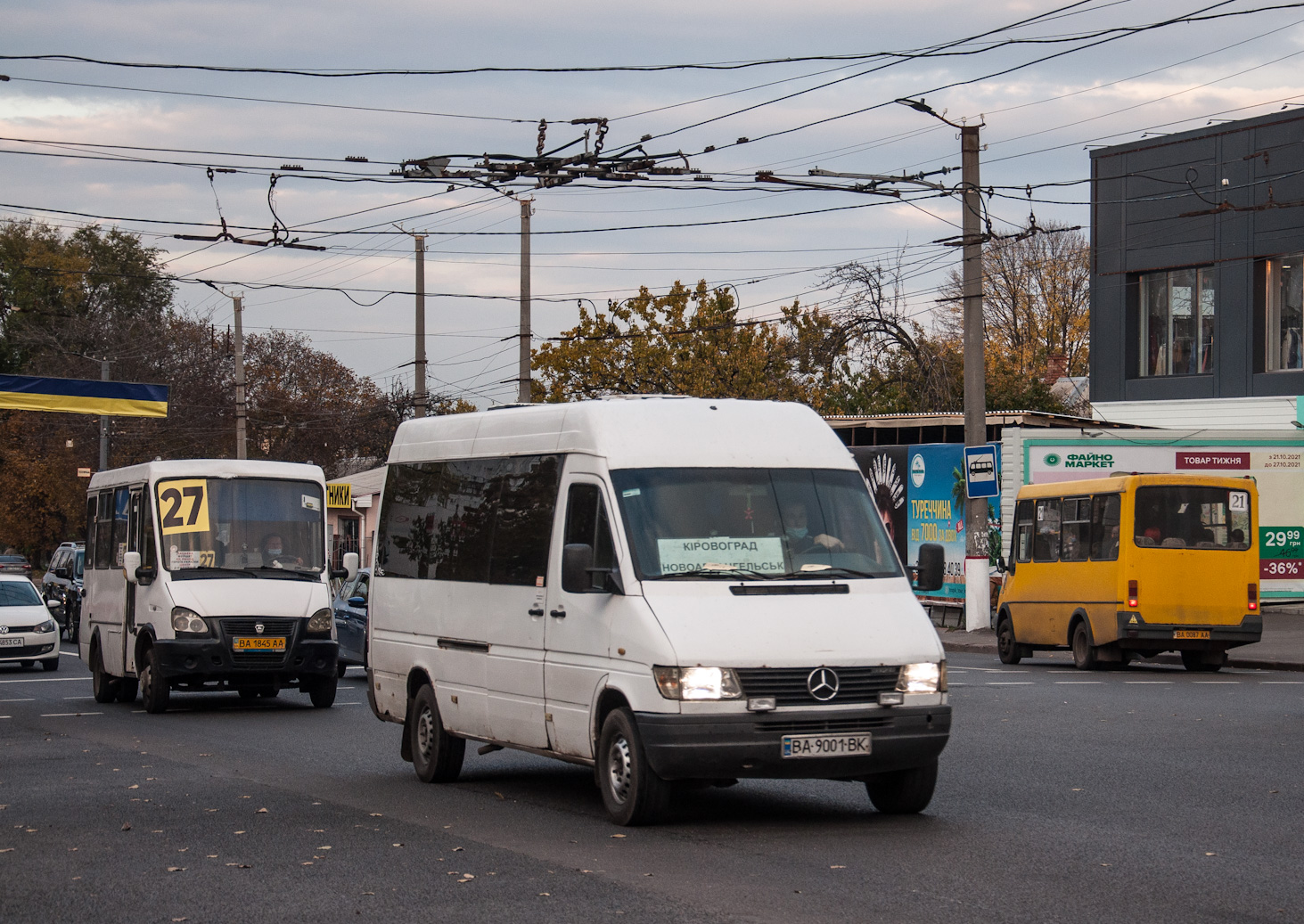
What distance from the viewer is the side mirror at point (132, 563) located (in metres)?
19.2

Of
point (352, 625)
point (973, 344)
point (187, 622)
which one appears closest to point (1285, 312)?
point (973, 344)

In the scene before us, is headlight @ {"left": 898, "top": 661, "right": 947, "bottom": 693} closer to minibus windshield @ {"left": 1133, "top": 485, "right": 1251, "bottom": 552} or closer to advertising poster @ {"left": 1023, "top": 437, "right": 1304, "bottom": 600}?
minibus windshield @ {"left": 1133, "top": 485, "right": 1251, "bottom": 552}

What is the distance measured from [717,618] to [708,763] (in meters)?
0.78

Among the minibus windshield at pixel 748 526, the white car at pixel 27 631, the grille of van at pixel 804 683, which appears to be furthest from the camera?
the white car at pixel 27 631

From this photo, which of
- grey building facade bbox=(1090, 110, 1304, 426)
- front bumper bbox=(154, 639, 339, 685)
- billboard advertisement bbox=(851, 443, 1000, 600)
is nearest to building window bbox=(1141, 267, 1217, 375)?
grey building facade bbox=(1090, 110, 1304, 426)

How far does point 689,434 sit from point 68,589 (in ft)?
102

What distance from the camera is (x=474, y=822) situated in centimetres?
1011

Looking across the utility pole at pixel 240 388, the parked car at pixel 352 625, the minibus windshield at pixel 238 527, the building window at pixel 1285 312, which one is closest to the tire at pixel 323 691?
the minibus windshield at pixel 238 527

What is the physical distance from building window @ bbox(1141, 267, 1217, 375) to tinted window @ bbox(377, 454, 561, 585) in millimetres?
27593

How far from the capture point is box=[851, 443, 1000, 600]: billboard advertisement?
118ft

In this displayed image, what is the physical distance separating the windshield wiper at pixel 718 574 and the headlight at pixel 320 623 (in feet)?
32.7

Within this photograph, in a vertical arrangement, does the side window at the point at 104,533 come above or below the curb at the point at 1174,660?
above

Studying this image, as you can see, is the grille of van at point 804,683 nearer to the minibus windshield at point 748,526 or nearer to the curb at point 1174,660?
the minibus windshield at point 748,526

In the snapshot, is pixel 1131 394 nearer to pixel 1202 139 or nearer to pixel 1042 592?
pixel 1202 139
